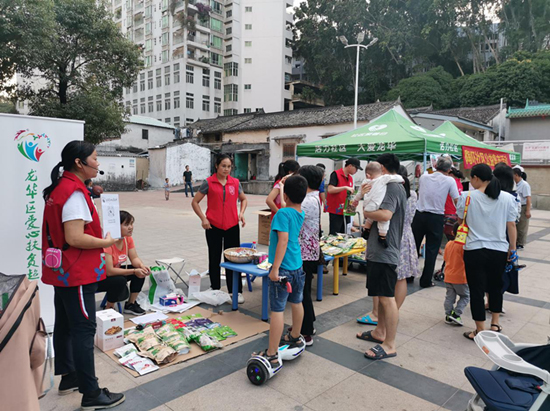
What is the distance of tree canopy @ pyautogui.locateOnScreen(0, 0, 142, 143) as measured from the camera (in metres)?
12.6

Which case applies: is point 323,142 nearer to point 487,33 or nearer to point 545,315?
point 545,315

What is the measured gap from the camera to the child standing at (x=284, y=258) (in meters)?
2.64

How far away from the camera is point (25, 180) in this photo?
3.13 m

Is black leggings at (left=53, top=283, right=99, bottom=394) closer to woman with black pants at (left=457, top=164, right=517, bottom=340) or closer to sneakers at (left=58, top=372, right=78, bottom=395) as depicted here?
sneakers at (left=58, top=372, right=78, bottom=395)

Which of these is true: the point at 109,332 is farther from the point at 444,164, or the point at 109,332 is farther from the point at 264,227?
the point at 264,227

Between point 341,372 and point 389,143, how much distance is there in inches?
178

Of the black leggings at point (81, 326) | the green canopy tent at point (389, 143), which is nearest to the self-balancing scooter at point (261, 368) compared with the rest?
the black leggings at point (81, 326)

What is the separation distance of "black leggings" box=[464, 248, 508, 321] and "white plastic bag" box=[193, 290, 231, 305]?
98.4 inches

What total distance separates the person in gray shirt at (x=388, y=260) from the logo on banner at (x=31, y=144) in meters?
2.82

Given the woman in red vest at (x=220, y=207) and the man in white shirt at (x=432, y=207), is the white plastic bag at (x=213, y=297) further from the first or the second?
the man in white shirt at (x=432, y=207)

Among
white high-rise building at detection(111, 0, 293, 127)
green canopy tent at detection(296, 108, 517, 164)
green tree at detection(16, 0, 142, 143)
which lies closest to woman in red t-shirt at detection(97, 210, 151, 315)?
green canopy tent at detection(296, 108, 517, 164)

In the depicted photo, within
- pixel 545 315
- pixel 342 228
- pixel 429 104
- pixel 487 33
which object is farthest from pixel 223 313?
pixel 487 33

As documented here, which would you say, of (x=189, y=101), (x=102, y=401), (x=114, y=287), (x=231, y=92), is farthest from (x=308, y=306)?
(x=231, y=92)

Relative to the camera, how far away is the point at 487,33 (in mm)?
31188
